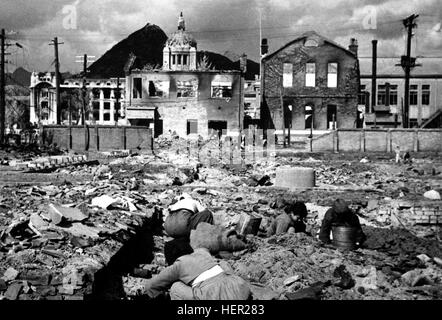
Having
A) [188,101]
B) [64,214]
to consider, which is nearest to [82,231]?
[64,214]

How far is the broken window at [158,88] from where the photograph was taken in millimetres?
43438

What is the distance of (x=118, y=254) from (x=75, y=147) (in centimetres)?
2915

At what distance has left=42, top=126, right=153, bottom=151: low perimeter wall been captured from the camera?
35.7 meters

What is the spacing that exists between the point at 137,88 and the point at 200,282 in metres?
40.0

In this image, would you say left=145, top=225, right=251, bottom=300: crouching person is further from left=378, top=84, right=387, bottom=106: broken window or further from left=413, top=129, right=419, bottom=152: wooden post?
left=378, top=84, right=387, bottom=106: broken window

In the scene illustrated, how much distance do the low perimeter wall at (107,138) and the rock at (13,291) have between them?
29757 mm

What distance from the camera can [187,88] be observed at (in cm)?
4344

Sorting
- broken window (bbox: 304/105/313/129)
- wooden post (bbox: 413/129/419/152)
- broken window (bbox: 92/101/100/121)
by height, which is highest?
broken window (bbox: 92/101/100/121)

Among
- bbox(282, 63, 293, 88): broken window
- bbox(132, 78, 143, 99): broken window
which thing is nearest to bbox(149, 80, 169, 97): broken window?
bbox(132, 78, 143, 99): broken window

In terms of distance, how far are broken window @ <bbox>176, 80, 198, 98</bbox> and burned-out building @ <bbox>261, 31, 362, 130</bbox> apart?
5.90 meters

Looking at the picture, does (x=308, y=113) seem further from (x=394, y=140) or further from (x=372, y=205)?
(x=372, y=205)

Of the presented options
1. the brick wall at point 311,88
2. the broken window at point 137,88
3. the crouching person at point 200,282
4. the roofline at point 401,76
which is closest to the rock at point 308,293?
the crouching person at point 200,282
